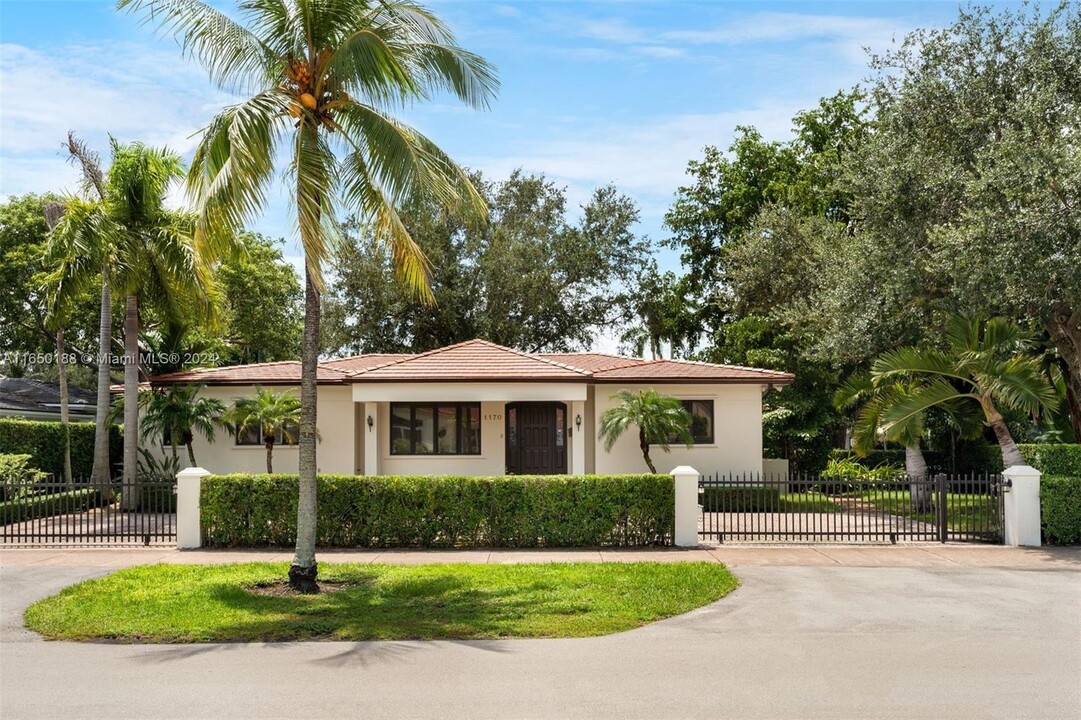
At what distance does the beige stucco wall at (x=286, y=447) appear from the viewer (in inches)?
1005

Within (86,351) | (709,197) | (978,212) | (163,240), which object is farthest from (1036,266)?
(86,351)

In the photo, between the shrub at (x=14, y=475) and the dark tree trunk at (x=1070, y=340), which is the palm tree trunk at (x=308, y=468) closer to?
the shrub at (x=14, y=475)

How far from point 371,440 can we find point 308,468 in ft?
39.1

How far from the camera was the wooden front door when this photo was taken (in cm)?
2547

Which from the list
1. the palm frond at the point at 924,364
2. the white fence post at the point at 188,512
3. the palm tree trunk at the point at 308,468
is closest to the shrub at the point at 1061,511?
the palm frond at the point at 924,364

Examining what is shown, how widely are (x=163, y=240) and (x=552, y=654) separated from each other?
54.7 feet

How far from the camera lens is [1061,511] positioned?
16.0 meters

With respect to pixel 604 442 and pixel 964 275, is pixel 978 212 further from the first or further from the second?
pixel 604 442

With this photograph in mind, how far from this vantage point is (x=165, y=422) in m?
23.5

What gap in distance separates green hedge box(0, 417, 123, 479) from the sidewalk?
6.92 metres

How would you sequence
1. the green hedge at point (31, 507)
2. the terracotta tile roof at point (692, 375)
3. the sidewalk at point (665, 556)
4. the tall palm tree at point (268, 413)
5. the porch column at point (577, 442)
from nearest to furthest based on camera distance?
the sidewalk at point (665, 556), the green hedge at point (31, 507), the tall palm tree at point (268, 413), the porch column at point (577, 442), the terracotta tile roof at point (692, 375)

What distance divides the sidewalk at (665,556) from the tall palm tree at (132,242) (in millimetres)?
6527

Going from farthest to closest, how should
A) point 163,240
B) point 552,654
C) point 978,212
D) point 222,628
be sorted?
point 163,240 → point 978,212 → point 222,628 → point 552,654

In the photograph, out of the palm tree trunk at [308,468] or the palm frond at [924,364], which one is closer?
the palm tree trunk at [308,468]
